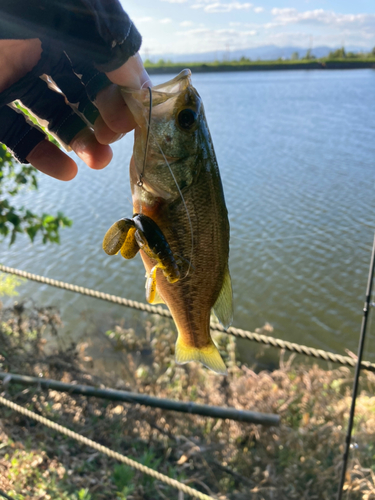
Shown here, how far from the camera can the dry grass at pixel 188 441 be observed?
10.1 ft

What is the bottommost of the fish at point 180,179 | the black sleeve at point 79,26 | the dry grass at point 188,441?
the dry grass at point 188,441

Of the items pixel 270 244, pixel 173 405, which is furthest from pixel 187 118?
pixel 270 244

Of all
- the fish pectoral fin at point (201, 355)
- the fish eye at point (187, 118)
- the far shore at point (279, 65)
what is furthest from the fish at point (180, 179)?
the far shore at point (279, 65)

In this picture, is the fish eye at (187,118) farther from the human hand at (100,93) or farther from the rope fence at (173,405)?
the rope fence at (173,405)

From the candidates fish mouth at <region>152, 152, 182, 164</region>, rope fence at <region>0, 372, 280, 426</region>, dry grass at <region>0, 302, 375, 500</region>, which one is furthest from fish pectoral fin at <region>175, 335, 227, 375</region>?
dry grass at <region>0, 302, 375, 500</region>

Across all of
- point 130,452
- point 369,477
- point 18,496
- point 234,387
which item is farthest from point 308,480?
point 18,496

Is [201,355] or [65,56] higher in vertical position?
[65,56]

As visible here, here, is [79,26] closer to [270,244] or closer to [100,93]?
[100,93]

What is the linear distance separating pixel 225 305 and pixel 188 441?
8.59 ft

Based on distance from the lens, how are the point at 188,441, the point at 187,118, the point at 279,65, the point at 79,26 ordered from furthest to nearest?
the point at 279,65
the point at 188,441
the point at 187,118
the point at 79,26

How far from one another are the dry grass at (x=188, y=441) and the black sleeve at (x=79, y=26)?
297 centimetres

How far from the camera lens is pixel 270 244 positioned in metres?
9.18

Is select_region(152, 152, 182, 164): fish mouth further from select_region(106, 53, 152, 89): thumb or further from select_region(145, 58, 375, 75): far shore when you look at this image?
select_region(145, 58, 375, 75): far shore

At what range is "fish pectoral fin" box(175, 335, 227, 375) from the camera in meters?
1.50
